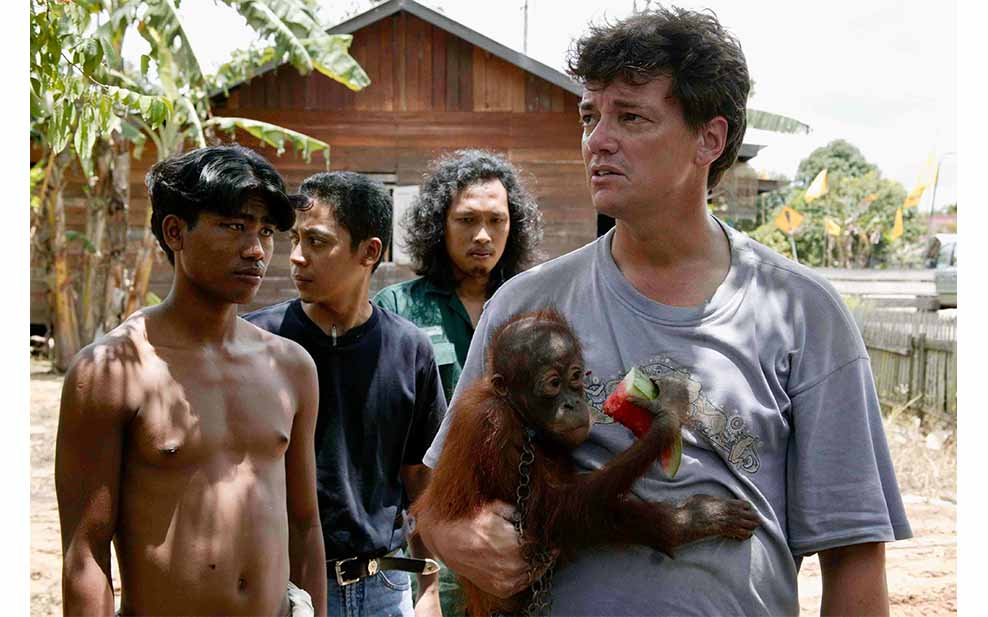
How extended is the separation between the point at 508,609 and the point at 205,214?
3.86 ft

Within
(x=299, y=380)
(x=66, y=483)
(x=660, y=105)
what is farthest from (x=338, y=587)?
(x=660, y=105)

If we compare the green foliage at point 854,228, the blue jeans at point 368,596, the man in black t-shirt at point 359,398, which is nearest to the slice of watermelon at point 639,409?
the man in black t-shirt at point 359,398

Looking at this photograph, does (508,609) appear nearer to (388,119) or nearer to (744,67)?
(744,67)

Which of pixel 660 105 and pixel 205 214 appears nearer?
pixel 660 105

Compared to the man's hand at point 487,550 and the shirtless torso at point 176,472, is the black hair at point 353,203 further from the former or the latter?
the man's hand at point 487,550

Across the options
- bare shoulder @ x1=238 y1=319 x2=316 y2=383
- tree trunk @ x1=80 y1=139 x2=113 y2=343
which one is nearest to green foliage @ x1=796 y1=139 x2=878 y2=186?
tree trunk @ x1=80 y1=139 x2=113 y2=343

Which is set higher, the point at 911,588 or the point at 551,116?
the point at 551,116

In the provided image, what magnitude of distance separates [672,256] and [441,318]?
1948mm

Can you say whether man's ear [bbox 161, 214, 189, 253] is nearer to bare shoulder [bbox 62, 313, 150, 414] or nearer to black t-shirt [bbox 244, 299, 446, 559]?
bare shoulder [bbox 62, 313, 150, 414]

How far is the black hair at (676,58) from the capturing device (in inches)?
84.8

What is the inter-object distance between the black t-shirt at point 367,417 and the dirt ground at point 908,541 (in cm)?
376

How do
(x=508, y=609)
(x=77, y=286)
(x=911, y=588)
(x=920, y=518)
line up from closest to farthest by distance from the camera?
1. (x=508, y=609)
2. (x=911, y=588)
3. (x=920, y=518)
4. (x=77, y=286)

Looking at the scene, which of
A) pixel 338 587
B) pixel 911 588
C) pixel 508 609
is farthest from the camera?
pixel 911 588

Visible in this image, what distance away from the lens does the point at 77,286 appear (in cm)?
1594
